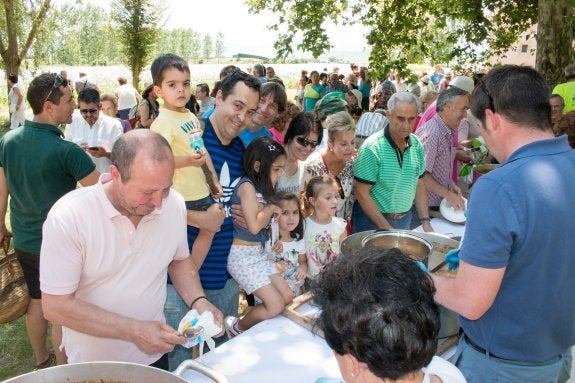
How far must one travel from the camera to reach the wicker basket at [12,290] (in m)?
2.91

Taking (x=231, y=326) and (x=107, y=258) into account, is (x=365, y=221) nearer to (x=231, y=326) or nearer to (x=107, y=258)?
(x=231, y=326)

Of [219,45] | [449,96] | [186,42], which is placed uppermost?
[219,45]

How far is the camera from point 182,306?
227cm

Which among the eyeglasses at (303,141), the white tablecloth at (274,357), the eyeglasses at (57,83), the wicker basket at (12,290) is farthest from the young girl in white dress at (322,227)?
the wicker basket at (12,290)

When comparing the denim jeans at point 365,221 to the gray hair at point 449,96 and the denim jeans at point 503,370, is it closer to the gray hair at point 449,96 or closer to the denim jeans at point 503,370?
the gray hair at point 449,96

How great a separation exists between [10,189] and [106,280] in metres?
1.55

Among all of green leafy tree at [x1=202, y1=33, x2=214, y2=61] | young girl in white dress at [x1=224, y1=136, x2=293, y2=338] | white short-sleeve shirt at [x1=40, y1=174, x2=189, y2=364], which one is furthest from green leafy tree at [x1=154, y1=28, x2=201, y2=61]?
white short-sleeve shirt at [x1=40, y1=174, x2=189, y2=364]

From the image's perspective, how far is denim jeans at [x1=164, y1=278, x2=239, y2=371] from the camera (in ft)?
7.38

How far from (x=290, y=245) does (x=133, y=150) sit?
1.48 meters

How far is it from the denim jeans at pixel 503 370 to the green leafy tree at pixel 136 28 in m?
16.3

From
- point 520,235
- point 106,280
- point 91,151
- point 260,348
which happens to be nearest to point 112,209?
point 106,280

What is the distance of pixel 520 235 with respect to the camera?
1379mm

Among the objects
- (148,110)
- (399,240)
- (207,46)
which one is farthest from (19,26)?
(207,46)

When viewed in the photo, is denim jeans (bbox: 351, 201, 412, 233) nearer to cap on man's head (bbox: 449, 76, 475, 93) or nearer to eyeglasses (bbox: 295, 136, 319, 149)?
eyeglasses (bbox: 295, 136, 319, 149)
